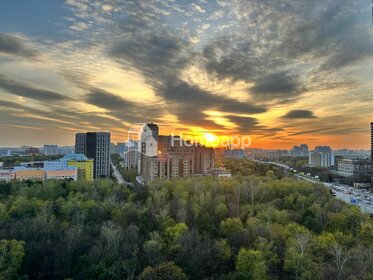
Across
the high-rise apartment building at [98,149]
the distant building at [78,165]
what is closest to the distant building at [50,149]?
the high-rise apartment building at [98,149]

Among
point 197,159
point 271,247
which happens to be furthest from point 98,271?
point 197,159

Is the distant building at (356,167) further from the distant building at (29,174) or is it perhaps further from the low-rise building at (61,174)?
the distant building at (29,174)

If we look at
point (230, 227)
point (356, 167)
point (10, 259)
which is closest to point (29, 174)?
point (10, 259)

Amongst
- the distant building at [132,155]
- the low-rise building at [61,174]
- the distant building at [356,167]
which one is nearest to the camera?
the low-rise building at [61,174]

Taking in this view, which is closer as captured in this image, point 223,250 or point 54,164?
point 223,250

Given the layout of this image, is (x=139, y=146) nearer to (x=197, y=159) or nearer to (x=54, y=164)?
(x=197, y=159)

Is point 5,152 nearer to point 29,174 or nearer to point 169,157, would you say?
point 29,174

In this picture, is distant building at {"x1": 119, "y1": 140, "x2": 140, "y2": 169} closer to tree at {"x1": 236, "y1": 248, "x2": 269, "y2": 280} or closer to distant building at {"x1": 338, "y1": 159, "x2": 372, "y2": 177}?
tree at {"x1": 236, "y1": 248, "x2": 269, "y2": 280}
